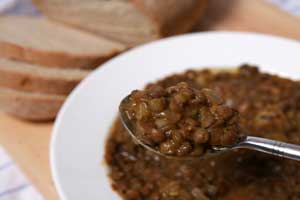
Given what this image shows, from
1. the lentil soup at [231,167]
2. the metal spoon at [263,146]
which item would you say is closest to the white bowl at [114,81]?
the lentil soup at [231,167]

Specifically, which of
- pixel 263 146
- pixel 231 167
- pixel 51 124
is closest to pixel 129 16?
pixel 51 124

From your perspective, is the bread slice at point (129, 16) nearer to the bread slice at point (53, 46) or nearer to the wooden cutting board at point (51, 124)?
the bread slice at point (53, 46)

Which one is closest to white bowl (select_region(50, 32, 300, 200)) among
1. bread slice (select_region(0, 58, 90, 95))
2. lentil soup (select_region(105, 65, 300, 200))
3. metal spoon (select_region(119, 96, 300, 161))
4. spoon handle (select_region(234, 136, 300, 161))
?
lentil soup (select_region(105, 65, 300, 200))

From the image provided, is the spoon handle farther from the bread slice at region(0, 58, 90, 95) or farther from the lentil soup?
the bread slice at region(0, 58, 90, 95)

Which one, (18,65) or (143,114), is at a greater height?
(143,114)

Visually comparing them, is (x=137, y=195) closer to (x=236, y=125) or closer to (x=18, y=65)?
(x=236, y=125)

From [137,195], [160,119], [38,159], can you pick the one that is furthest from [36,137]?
[160,119]
